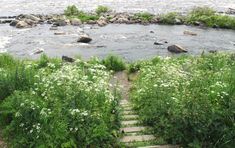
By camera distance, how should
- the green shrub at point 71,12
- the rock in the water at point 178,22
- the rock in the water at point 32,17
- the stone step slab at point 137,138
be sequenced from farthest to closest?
the green shrub at point 71,12, the rock in the water at point 32,17, the rock in the water at point 178,22, the stone step slab at point 137,138

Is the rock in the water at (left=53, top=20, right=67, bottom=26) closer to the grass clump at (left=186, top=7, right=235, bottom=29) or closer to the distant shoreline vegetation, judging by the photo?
the distant shoreline vegetation

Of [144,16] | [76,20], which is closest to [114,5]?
[144,16]

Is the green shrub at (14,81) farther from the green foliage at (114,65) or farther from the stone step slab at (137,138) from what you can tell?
the green foliage at (114,65)

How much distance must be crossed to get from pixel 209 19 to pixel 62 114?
1234 inches

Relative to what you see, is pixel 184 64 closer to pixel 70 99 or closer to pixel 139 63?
pixel 139 63

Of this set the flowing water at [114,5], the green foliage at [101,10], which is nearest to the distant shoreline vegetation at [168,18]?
the green foliage at [101,10]

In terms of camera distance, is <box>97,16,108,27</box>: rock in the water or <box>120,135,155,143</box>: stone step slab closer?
<box>120,135,155,143</box>: stone step slab

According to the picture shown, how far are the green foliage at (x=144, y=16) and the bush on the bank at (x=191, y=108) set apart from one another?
2791 centimetres

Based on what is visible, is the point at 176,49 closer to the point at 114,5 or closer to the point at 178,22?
the point at 178,22

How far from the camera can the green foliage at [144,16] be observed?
39562 millimetres

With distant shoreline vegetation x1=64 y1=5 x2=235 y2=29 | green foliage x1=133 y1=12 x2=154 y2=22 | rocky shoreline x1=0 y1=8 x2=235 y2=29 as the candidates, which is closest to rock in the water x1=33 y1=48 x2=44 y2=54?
rocky shoreline x1=0 y1=8 x2=235 y2=29

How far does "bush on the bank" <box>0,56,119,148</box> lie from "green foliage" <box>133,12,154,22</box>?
29418 millimetres

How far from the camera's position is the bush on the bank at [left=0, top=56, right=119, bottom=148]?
355 inches

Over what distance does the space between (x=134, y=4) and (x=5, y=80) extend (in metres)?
39.3
